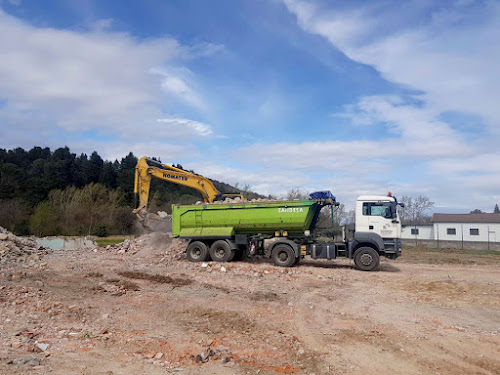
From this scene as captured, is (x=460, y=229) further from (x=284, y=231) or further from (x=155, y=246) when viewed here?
(x=155, y=246)

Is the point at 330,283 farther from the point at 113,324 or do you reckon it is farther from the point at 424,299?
the point at 113,324

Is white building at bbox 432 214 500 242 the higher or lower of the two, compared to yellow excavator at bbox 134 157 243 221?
lower

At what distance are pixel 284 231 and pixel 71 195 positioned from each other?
1636 inches

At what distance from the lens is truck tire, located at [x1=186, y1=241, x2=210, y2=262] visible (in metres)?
17.1

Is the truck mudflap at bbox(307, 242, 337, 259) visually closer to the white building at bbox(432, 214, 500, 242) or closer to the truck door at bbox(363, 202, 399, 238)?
the truck door at bbox(363, 202, 399, 238)

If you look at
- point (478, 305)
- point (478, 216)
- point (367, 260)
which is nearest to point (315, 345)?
point (478, 305)

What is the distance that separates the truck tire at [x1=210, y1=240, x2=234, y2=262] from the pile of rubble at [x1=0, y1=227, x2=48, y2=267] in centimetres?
677

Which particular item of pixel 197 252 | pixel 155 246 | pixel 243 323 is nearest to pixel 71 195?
pixel 155 246

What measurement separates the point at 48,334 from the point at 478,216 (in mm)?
41746

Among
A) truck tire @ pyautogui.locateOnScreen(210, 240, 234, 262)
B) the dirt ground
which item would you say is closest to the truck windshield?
the dirt ground

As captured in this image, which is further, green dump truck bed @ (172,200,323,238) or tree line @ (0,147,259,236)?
tree line @ (0,147,259,236)

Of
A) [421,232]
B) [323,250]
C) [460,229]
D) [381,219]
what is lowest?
[323,250]

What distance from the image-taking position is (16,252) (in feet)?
54.5

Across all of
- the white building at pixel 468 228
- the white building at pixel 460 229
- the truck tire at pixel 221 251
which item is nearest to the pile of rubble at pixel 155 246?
the truck tire at pixel 221 251
